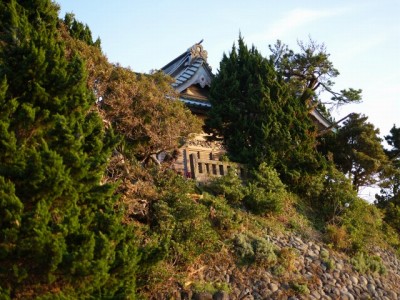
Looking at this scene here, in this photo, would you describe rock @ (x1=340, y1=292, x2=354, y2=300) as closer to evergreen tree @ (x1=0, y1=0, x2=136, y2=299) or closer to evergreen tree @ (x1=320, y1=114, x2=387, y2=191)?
evergreen tree @ (x1=0, y1=0, x2=136, y2=299)

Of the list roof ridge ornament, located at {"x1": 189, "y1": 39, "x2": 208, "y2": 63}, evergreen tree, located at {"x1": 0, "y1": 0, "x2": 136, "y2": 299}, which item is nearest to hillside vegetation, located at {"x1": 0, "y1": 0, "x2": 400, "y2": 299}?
evergreen tree, located at {"x1": 0, "y1": 0, "x2": 136, "y2": 299}

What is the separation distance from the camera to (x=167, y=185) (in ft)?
33.4

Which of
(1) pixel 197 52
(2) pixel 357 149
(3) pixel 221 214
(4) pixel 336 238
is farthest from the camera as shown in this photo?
(1) pixel 197 52

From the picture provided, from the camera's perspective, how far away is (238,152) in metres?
13.9

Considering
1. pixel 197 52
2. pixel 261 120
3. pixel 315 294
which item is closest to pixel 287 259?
pixel 315 294

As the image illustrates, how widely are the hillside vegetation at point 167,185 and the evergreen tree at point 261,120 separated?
0.14 ft

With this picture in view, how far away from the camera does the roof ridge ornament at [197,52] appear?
60.5 ft

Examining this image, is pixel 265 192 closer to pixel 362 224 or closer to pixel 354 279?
pixel 354 279

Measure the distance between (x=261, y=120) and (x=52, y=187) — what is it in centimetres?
863

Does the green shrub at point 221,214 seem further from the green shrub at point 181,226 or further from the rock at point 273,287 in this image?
the rock at point 273,287

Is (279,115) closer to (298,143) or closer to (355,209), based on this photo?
(298,143)

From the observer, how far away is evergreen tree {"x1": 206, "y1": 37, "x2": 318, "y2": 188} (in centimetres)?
1367

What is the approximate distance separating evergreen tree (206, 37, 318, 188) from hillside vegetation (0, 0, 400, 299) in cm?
4

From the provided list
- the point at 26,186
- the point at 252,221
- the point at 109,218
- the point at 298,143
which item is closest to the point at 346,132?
the point at 298,143
